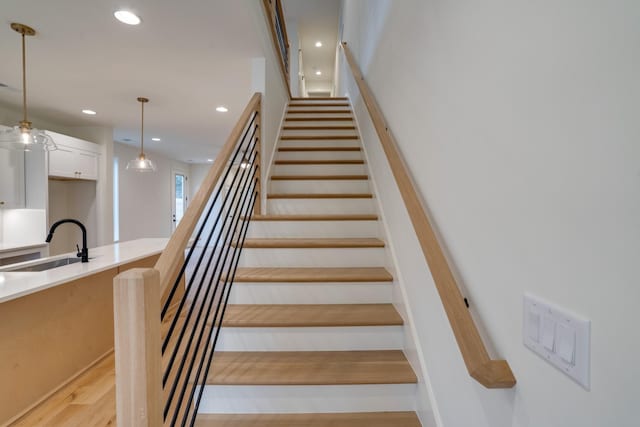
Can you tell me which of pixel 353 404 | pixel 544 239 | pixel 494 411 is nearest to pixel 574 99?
pixel 544 239

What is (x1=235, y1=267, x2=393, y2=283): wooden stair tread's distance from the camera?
1811mm

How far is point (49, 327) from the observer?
2068mm

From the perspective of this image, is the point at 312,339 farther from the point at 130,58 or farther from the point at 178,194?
the point at 178,194

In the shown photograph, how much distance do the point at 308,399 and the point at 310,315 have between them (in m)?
0.40

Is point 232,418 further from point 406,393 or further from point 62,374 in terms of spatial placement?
point 62,374

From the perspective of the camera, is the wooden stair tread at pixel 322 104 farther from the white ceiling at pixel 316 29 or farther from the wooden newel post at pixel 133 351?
the wooden newel post at pixel 133 351

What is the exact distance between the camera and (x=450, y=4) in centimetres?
103

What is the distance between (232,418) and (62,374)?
1.62m

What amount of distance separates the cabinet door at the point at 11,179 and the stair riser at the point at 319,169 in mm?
3287

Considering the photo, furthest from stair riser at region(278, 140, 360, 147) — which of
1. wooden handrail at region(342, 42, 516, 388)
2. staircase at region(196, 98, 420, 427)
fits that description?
wooden handrail at region(342, 42, 516, 388)

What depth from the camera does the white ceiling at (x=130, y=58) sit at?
1.99m

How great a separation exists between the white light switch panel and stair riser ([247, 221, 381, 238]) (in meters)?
1.65

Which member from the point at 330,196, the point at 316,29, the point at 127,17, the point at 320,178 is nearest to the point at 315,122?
the point at 320,178

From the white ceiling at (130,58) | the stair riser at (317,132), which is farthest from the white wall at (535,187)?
the stair riser at (317,132)
